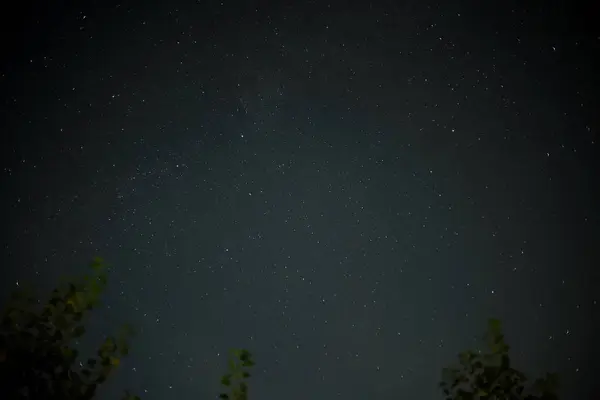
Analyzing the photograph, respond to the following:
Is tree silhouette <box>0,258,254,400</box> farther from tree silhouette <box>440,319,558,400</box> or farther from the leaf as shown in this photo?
tree silhouette <box>440,319,558,400</box>

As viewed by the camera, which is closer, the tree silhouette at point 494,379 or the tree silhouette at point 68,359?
the tree silhouette at point 68,359

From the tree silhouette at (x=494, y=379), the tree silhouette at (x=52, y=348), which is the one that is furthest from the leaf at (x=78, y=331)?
the tree silhouette at (x=494, y=379)

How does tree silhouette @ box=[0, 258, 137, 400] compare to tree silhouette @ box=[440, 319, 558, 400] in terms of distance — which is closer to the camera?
tree silhouette @ box=[0, 258, 137, 400]

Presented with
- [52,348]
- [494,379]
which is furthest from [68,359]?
[494,379]

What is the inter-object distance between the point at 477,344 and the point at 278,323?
0.83m

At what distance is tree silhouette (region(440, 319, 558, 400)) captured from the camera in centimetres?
156

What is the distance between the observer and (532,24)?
89.0 inches

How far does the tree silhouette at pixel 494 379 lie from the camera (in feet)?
5.12

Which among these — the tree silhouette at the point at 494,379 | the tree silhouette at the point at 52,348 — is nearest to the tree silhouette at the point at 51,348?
the tree silhouette at the point at 52,348

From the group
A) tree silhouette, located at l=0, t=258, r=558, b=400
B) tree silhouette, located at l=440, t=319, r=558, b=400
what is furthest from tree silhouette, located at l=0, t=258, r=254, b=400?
tree silhouette, located at l=440, t=319, r=558, b=400

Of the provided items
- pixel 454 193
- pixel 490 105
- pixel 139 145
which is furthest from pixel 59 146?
A: pixel 490 105

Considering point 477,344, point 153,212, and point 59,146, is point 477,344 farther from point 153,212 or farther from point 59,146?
point 59,146

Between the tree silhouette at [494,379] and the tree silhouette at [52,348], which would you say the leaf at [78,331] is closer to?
the tree silhouette at [52,348]

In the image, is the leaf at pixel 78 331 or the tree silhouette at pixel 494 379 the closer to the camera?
the leaf at pixel 78 331
